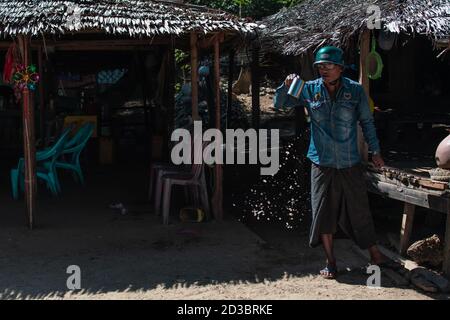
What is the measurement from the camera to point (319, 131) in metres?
5.00

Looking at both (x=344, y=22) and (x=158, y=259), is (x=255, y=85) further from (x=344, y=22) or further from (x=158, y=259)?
(x=158, y=259)

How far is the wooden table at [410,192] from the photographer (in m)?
5.11

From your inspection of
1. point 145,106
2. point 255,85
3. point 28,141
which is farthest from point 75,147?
point 145,106

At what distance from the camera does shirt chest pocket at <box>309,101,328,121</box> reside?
16.2ft

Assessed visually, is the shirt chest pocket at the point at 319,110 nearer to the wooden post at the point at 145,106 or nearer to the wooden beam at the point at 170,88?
the wooden beam at the point at 170,88

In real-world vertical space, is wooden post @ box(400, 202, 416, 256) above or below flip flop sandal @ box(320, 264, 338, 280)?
above

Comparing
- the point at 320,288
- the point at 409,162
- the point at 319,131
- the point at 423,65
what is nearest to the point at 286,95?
the point at 319,131

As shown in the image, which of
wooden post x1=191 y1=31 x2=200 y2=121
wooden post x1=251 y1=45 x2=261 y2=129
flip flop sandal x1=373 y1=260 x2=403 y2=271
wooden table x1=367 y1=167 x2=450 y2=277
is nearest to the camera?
wooden table x1=367 y1=167 x2=450 y2=277

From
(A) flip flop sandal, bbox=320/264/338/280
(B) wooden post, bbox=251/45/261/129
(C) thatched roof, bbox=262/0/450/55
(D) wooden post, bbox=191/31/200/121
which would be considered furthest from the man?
(B) wooden post, bbox=251/45/261/129

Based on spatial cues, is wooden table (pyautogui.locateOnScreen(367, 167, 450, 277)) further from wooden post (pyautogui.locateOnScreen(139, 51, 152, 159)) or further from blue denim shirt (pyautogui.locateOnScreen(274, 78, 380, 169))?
wooden post (pyautogui.locateOnScreen(139, 51, 152, 159))

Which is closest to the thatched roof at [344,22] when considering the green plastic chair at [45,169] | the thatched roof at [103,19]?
the thatched roof at [103,19]

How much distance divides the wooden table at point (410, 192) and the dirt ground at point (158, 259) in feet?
1.80

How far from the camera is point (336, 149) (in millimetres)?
4926
